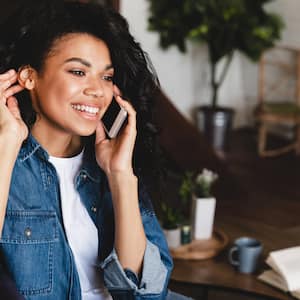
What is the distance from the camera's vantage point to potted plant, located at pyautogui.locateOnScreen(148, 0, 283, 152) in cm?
479

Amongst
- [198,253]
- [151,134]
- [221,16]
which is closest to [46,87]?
[151,134]

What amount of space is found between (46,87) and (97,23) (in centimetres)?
21

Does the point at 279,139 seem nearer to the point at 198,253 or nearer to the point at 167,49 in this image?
the point at 167,49

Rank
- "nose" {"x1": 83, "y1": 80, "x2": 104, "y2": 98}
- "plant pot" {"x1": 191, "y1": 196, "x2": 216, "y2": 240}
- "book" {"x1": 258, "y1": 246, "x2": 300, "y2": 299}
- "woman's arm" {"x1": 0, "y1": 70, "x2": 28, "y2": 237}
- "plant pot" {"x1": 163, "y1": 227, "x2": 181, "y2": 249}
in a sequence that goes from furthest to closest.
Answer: "plant pot" {"x1": 191, "y1": 196, "x2": 216, "y2": 240} < "plant pot" {"x1": 163, "y1": 227, "x2": 181, "y2": 249} < "book" {"x1": 258, "y1": 246, "x2": 300, "y2": 299} < "nose" {"x1": 83, "y1": 80, "x2": 104, "y2": 98} < "woman's arm" {"x1": 0, "y1": 70, "x2": 28, "y2": 237}

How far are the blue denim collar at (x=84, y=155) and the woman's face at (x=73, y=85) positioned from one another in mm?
67

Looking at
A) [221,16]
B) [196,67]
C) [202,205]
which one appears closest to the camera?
[202,205]

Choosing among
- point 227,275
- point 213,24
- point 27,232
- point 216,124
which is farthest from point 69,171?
point 216,124

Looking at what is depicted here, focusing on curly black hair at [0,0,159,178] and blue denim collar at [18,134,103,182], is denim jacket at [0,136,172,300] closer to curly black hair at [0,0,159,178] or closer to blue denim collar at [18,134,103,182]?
blue denim collar at [18,134,103,182]

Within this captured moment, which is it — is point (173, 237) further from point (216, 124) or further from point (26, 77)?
point (216, 124)

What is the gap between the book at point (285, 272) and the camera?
6.08 ft

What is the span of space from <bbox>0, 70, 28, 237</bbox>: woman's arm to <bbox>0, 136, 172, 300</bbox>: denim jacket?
7 cm

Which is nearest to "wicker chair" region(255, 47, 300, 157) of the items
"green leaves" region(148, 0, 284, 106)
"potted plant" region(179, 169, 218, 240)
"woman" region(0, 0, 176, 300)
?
"green leaves" region(148, 0, 284, 106)

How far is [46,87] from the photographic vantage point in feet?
5.13

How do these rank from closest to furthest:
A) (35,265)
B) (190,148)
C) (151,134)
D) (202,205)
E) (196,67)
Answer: (35,265)
(151,134)
(202,205)
(190,148)
(196,67)
